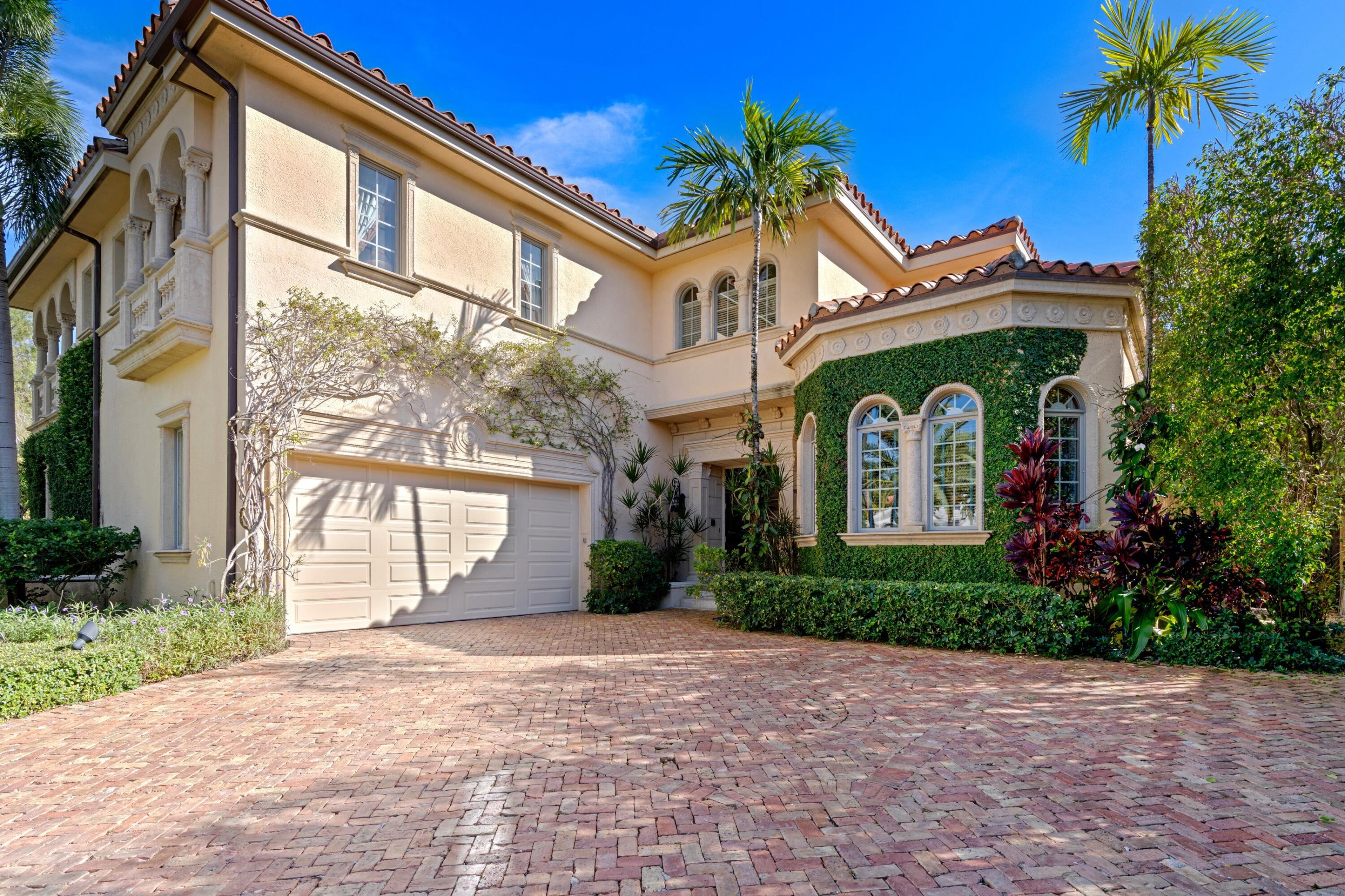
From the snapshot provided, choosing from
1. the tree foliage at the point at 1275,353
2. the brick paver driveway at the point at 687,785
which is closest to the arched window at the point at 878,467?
the tree foliage at the point at 1275,353

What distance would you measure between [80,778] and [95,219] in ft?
43.3

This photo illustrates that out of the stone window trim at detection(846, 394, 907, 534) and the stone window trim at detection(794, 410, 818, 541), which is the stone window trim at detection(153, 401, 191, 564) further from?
the stone window trim at detection(846, 394, 907, 534)

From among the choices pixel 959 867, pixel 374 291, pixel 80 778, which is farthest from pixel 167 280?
pixel 959 867

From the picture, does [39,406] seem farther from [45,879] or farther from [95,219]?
[45,879]

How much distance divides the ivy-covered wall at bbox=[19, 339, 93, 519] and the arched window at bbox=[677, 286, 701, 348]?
11098 millimetres

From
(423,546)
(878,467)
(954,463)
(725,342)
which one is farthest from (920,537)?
(423,546)

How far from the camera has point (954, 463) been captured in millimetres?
9508

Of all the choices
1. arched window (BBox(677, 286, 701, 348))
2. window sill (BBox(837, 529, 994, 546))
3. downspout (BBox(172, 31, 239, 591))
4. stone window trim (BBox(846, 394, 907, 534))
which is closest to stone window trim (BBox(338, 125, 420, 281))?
downspout (BBox(172, 31, 239, 591))

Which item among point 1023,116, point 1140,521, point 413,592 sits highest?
point 1023,116

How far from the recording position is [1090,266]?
907 cm

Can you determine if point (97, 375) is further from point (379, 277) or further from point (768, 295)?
point (768, 295)

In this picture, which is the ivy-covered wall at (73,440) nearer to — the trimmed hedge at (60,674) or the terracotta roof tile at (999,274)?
the trimmed hedge at (60,674)

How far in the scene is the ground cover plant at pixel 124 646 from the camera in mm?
5594

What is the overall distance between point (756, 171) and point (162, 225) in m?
8.91
